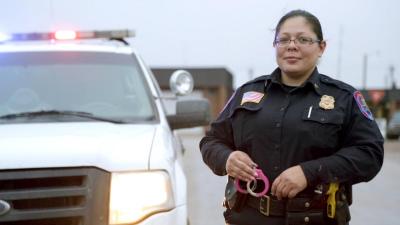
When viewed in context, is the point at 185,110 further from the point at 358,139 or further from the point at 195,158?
the point at 195,158

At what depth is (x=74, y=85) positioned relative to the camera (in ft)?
11.6

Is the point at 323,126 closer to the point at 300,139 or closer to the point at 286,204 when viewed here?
the point at 300,139

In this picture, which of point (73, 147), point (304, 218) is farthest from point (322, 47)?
point (73, 147)

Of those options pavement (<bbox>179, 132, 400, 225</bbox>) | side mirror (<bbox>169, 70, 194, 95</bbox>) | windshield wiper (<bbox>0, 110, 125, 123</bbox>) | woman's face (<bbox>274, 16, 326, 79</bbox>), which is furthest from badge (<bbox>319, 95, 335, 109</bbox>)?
pavement (<bbox>179, 132, 400, 225</bbox>)

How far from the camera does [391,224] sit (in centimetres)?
520

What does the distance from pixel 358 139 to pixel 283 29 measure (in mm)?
549

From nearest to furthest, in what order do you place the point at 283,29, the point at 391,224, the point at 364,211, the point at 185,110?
the point at 283,29 < the point at 185,110 < the point at 391,224 < the point at 364,211

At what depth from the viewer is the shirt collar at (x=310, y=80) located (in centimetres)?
213

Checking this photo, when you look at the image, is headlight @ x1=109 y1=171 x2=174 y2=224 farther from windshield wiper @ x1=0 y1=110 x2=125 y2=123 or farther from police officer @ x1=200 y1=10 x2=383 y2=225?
windshield wiper @ x1=0 y1=110 x2=125 y2=123

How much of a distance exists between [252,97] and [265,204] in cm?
46

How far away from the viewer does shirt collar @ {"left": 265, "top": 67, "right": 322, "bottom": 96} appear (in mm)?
2133

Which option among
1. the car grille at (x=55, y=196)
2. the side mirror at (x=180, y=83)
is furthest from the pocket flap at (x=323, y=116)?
the side mirror at (x=180, y=83)

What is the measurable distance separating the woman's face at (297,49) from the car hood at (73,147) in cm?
87

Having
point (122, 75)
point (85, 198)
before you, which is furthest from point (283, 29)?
point (122, 75)
